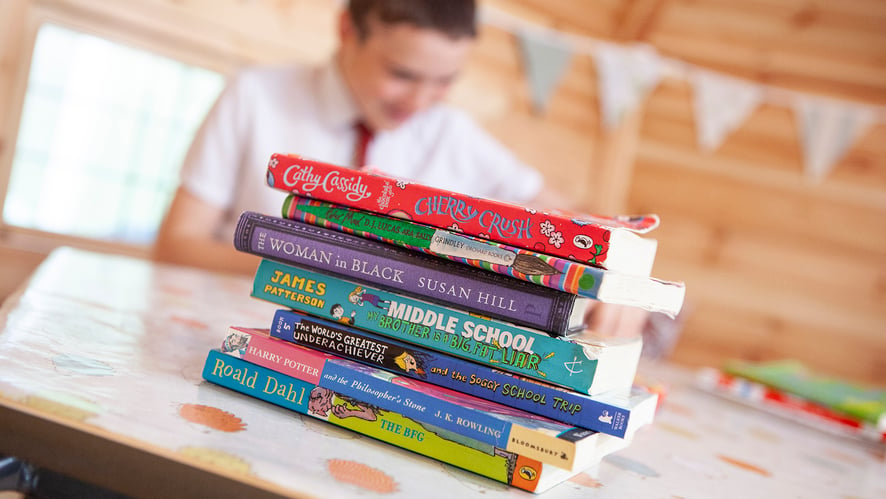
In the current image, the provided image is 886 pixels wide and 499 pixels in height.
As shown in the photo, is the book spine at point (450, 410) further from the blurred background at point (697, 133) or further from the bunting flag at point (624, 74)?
the bunting flag at point (624, 74)

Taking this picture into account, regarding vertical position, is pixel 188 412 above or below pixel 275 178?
below

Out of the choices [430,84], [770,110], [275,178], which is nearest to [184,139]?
[430,84]

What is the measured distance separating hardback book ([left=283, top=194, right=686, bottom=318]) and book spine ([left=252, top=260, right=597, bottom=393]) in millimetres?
45

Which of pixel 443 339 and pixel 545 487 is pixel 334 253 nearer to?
pixel 443 339

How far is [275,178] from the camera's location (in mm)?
667

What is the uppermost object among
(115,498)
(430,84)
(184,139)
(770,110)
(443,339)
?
(770,110)

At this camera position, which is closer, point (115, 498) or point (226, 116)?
point (115, 498)

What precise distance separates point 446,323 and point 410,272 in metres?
0.05

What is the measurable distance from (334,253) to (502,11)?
2.40m

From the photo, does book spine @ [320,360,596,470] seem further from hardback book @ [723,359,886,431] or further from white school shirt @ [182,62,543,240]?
white school shirt @ [182,62,543,240]

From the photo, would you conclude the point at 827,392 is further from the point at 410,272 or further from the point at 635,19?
the point at 635,19

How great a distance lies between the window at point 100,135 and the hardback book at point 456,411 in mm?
1921

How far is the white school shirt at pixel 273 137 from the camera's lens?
1.82m

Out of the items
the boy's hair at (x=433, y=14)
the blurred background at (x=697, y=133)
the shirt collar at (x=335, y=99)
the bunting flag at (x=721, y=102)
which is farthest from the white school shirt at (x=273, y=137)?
the bunting flag at (x=721, y=102)
